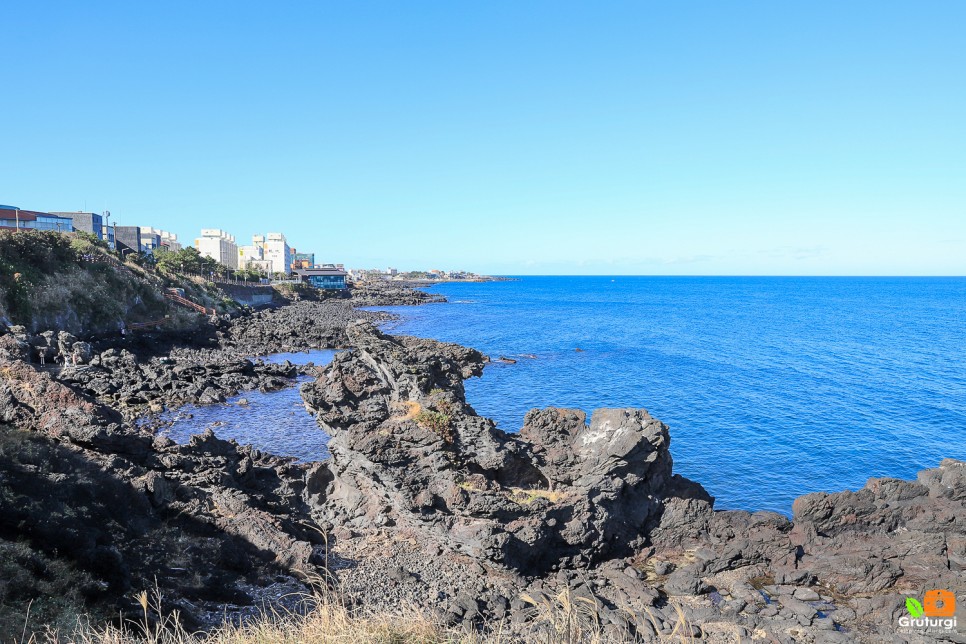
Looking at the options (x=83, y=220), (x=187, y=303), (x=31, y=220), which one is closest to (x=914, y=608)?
(x=187, y=303)

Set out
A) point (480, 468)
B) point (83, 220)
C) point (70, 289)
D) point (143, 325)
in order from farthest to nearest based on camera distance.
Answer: point (83, 220) → point (143, 325) → point (70, 289) → point (480, 468)

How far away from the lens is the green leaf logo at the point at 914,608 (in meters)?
13.6

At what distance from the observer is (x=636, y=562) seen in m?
16.7

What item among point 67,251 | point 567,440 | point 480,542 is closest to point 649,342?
point 567,440

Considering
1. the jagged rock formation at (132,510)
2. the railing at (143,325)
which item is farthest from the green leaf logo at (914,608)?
the railing at (143,325)

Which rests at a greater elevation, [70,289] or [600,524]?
[70,289]

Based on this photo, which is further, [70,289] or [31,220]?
[31,220]

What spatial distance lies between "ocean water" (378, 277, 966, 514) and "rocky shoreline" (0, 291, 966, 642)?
21.0 ft

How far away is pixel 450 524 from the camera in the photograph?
52.8 feet

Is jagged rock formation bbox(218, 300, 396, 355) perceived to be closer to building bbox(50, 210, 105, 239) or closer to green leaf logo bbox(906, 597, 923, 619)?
building bbox(50, 210, 105, 239)

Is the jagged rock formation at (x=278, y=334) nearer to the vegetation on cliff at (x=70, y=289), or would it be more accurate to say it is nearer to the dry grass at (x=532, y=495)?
the vegetation on cliff at (x=70, y=289)

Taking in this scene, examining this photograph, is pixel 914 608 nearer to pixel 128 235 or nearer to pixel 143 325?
pixel 143 325

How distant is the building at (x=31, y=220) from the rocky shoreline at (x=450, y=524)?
6880cm

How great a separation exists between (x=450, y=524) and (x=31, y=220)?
89044mm
